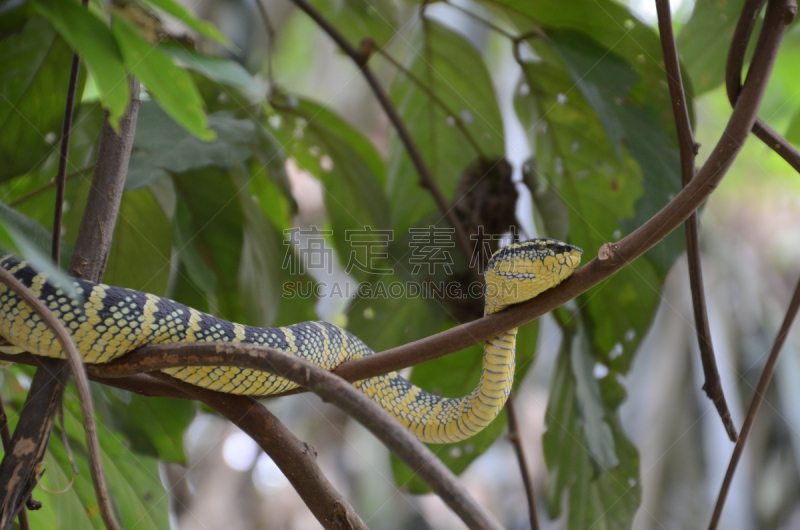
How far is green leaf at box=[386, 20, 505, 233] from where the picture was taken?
1933 millimetres

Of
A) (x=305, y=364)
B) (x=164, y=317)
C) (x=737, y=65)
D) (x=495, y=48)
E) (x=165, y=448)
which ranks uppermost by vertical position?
(x=495, y=48)

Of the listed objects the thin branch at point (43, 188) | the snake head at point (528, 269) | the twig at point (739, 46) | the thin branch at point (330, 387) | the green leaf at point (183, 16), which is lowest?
the thin branch at point (330, 387)

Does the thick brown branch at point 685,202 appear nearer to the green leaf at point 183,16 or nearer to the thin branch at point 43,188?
the green leaf at point 183,16

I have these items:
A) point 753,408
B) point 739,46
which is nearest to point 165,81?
point 739,46

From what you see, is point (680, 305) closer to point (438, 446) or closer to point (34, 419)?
point (438, 446)

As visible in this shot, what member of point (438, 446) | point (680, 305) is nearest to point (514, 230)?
point (438, 446)

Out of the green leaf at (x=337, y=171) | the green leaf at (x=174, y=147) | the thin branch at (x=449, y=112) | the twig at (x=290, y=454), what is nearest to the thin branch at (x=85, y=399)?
the twig at (x=290, y=454)

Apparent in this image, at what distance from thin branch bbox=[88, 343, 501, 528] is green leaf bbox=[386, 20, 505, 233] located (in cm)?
113

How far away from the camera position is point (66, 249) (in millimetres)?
1279

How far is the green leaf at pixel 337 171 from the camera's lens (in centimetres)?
191

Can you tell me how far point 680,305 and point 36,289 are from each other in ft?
10.6

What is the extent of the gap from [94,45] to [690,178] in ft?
3.11

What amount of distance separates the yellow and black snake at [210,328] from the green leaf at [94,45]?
550 mm

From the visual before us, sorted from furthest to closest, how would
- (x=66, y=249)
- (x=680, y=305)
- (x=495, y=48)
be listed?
(x=495, y=48) → (x=680, y=305) → (x=66, y=249)
